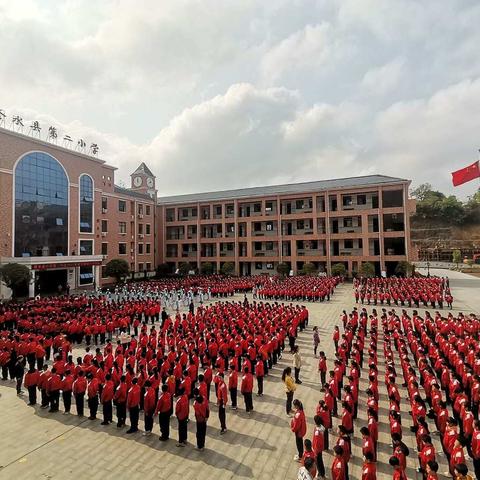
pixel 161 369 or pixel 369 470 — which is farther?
pixel 161 369

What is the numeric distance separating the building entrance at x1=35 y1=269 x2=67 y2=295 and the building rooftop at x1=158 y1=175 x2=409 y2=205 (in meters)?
19.6

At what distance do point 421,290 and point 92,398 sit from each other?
811 inches

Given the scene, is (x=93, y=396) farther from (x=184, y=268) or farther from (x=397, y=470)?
(x=184, y=268)

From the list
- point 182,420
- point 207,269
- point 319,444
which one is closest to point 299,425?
point 319,444

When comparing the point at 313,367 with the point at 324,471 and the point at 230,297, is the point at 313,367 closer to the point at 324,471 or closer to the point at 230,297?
the point at 324,471

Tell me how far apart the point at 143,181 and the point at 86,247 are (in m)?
16.2

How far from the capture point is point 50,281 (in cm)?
3212

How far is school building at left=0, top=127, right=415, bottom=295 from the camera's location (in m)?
29.3

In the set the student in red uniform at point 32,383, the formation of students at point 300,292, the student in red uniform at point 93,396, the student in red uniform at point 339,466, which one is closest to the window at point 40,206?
the formation of students at point 300,292

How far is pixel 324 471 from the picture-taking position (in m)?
5.87

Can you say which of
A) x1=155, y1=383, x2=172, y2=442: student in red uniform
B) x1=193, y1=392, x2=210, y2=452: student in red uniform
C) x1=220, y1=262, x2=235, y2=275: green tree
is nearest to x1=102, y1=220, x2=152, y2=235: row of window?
x1=220, y1=262, x2=235, y2=275: green tree

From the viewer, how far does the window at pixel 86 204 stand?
3481 centimetres

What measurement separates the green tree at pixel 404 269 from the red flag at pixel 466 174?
1251 cm

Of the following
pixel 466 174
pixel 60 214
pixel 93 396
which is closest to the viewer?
pixel 93 396
